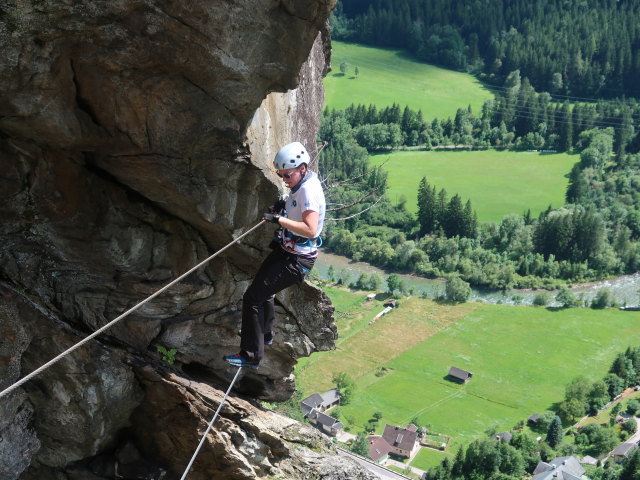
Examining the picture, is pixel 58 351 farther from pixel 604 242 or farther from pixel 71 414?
pixel 604 242

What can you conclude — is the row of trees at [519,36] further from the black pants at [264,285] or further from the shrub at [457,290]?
the black pants at [264,285]

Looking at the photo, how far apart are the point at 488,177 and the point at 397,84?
3658 cm

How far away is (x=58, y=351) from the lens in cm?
917

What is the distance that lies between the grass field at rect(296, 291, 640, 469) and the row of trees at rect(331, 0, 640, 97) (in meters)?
78.4

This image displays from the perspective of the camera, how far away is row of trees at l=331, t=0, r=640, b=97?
140 m

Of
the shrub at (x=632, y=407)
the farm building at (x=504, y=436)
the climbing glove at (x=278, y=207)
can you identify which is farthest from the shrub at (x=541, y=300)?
the climbing glove at (x=278, y=207)

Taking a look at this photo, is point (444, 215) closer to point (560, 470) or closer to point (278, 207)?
point (560, 470)

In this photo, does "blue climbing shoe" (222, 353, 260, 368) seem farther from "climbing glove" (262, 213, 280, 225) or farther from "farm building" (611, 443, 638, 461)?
"farm building" (611, 443, 638, 461)

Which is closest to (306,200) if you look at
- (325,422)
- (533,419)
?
(325,422)

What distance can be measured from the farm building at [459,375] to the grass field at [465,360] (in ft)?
2.15

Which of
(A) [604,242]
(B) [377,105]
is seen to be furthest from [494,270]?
(B) [377,105]

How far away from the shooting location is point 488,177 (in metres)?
108

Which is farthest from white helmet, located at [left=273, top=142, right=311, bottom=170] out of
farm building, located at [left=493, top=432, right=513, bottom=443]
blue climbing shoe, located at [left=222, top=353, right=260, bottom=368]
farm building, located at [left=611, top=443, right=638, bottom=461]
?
farm building, located at [left=611, top=443, right=638, bottom=461]

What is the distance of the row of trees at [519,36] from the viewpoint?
140m
